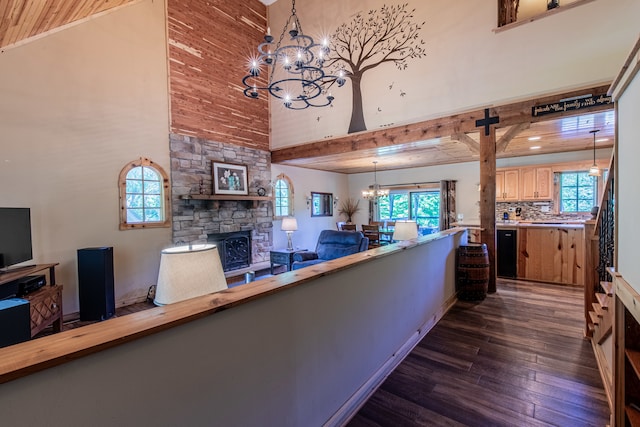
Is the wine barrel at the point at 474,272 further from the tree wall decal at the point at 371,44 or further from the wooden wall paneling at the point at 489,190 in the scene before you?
the tree wall decal at the point at 371,44

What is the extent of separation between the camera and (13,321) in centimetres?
189

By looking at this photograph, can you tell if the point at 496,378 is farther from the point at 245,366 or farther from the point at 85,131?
the point at 85,131

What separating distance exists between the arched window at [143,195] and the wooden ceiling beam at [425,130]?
8.64 ft

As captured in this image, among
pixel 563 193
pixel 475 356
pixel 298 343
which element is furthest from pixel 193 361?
pixel 563 193

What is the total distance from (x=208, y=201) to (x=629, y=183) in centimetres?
542

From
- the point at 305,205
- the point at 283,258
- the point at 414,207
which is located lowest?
the point at 283,258

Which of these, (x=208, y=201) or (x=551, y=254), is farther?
(x=208, y=201)

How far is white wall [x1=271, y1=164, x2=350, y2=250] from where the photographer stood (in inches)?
278

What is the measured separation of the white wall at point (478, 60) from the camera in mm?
3412

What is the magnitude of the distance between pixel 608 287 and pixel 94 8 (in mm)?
6245

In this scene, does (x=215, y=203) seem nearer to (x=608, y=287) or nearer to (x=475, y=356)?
(x=475, y=356)

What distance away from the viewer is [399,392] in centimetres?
204

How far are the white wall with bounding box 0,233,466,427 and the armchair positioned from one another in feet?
7.96

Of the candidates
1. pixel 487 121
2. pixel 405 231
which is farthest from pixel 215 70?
pixel 487 121
